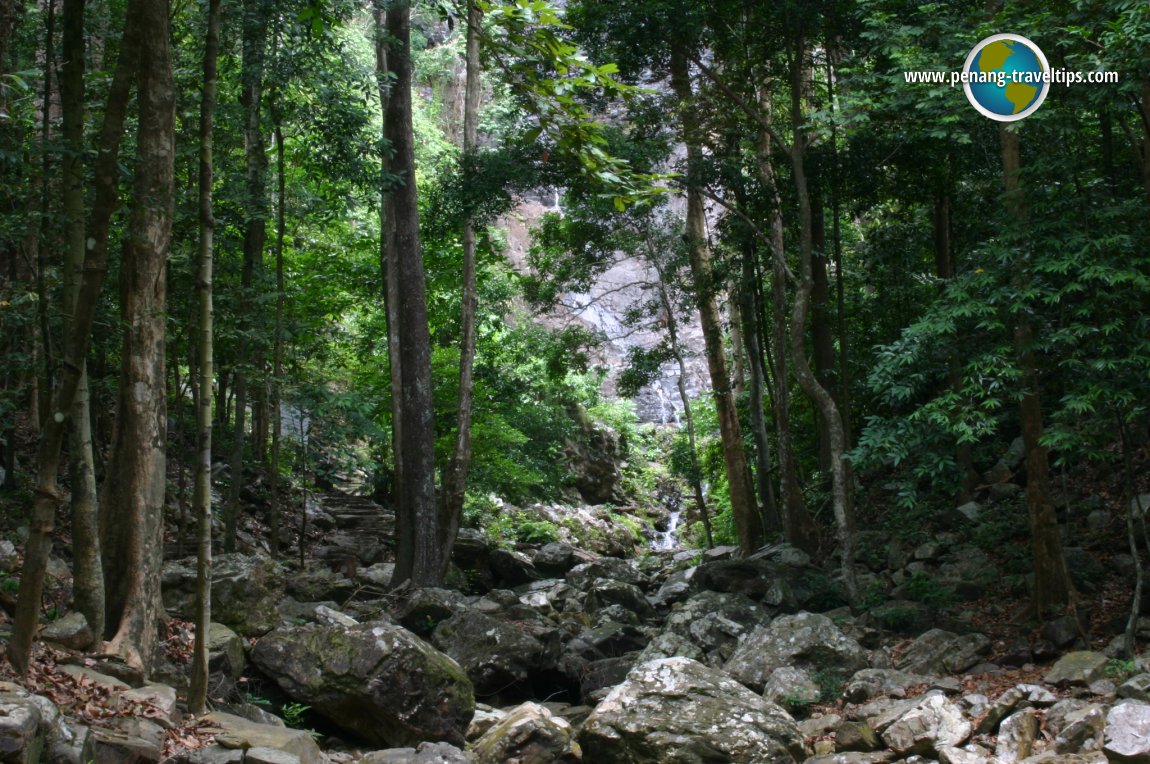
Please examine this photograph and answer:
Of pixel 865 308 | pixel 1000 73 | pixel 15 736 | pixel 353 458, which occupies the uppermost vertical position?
pixel 1000 73

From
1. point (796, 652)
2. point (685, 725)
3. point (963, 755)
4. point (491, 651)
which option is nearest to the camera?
point (963, 755)

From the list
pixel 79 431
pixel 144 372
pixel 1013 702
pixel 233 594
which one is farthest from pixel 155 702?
pixel 1013 702

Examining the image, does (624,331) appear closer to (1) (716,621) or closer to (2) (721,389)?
(2) (721,389)

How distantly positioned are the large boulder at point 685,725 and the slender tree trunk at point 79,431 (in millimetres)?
3708

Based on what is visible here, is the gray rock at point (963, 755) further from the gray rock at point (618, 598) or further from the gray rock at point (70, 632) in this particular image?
the gray rock at point (618, 598)

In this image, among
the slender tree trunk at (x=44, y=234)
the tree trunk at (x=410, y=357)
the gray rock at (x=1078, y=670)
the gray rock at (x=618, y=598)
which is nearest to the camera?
the slender tree trunk at (x=44, y=234)

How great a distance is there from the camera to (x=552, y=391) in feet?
57.8

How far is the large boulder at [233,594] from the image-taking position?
26.4 ft

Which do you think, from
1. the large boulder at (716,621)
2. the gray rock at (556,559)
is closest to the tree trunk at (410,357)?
the gray rock at (556,559)

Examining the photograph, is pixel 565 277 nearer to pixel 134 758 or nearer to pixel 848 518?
pixel 848 518

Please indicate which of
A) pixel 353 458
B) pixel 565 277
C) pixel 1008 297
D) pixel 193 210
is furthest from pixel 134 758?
pixel 565 277

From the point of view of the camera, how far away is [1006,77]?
8.55 m

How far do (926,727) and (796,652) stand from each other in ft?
6.80

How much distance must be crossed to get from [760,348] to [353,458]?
7142mm
